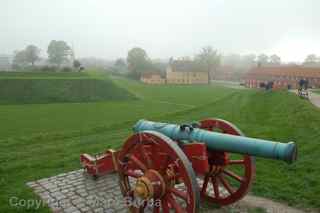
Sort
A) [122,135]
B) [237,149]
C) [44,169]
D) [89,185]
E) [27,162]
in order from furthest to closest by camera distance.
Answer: [122,135] → [27,162] → [44,169] → [89,185] → [237,149]

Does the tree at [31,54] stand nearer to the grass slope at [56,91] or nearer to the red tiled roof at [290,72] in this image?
the grass slope at [56,91]

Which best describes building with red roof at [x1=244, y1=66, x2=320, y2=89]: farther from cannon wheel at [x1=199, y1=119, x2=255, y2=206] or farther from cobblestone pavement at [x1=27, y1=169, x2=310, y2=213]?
cannon wheel at [x1=199, y1=119, x2=255, y2=206]

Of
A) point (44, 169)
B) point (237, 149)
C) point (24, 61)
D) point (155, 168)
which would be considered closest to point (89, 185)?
point (44, 169)

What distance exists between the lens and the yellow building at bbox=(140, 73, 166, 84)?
71.2 m

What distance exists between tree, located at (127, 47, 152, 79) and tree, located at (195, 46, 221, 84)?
15.9m

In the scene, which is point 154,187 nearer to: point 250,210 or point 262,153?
point 262,153

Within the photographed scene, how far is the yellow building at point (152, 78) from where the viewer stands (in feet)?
234

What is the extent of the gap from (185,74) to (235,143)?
78.1 m

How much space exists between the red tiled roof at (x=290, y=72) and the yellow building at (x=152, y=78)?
19.9 metres

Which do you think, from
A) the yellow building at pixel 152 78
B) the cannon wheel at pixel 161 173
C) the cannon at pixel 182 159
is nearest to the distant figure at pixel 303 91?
the cannon at pixel 182 159

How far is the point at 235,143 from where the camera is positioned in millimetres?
3855

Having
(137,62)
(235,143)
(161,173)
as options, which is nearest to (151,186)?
(161,173)

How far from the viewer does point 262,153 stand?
359 cm

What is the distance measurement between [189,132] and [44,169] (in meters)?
4.19
